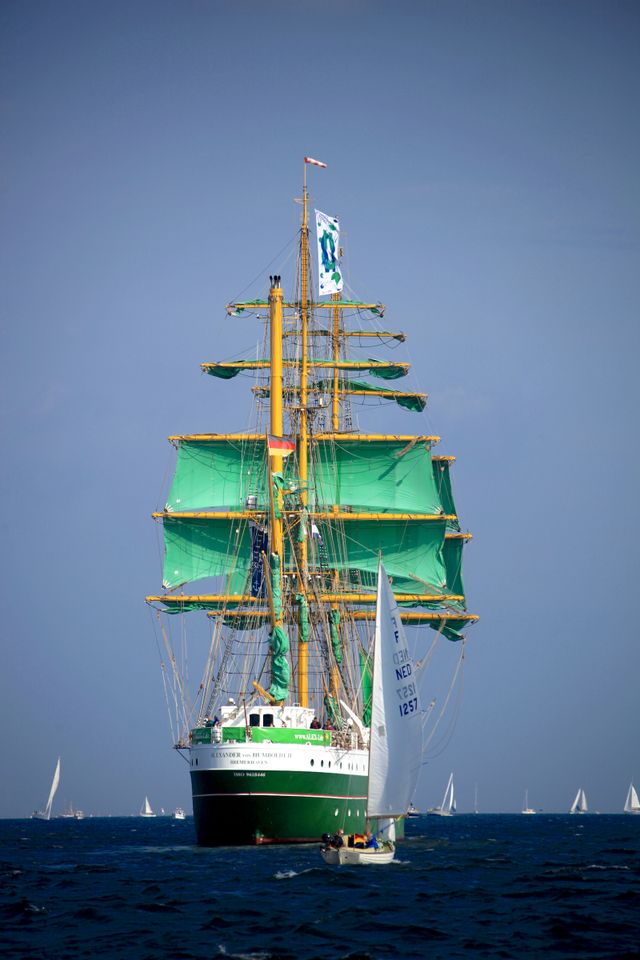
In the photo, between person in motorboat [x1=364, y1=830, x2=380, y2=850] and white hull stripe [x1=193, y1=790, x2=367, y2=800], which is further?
white hull stripe [x1=193, y1=790, x2=367, y2=800]

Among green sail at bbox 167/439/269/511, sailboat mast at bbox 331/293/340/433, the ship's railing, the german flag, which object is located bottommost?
the ship's railing

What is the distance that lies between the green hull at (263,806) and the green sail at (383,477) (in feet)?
90.6

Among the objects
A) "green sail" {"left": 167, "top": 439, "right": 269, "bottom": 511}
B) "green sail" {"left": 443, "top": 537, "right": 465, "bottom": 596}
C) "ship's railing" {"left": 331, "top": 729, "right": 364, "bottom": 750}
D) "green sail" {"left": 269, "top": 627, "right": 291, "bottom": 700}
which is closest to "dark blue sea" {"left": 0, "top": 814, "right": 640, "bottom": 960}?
"ship's railing" {"left": 331, "top": 729, "right": 364, "bottom": 750}

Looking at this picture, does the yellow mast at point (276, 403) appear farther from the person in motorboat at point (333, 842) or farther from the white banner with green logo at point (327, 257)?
the person in motorboat at point (333, 842)

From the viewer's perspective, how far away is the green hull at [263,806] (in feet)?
201

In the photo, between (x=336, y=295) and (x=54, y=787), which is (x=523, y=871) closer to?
(x=336, y=295)

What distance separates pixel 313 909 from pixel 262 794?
72.0 feet

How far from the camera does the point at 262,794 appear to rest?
61125 mm

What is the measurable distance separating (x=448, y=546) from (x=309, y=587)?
17386mm

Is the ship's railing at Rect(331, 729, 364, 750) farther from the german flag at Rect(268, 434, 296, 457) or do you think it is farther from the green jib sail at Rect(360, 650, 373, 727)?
the german flag at Rect(268, 434, 296, 457)

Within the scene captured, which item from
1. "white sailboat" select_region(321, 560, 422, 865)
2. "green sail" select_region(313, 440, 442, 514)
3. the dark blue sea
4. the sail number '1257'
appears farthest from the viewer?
"green sail" select_region(313, 440, 442, 514)

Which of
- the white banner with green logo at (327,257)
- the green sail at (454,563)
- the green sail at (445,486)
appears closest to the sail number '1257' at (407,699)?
the white banner with green logo at (327,257)

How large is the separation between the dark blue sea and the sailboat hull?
1182 mm

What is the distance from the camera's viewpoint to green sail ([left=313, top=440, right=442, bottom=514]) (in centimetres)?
8931
